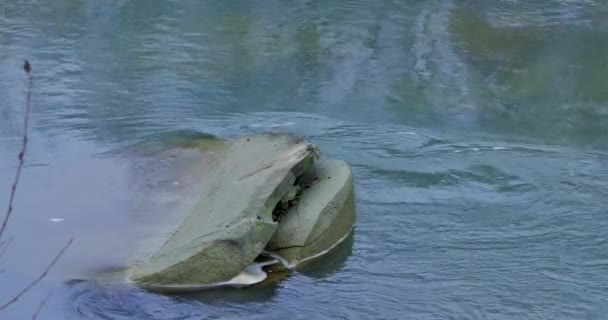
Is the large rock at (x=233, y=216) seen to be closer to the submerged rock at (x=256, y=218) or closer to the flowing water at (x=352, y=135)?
the submerged rock at (x=256, y=218)

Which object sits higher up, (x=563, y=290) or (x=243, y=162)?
(x=243, y=162)

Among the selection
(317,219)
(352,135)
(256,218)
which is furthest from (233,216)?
(352,135)

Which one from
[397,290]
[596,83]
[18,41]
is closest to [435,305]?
[397,290]

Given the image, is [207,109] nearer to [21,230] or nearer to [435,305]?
[21,230]

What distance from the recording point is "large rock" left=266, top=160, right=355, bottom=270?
6258 millimetres

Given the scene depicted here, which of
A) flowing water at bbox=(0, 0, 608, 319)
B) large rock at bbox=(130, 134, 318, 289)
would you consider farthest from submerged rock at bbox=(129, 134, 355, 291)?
flowing water at bbox=(0, 0, 608, 319)

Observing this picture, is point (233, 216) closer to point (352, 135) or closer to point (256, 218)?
point (256, 218)

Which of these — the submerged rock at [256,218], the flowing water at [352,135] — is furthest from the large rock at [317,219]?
the flowing water at [352,135]

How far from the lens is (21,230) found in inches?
256

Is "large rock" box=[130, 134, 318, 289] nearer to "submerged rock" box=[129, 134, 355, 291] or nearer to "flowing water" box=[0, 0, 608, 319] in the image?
"submerged rock" box=[129, 134, 355, 291]

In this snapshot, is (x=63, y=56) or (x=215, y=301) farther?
(x=63, y=56)

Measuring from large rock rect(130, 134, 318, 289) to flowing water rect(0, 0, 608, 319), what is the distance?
163 mm

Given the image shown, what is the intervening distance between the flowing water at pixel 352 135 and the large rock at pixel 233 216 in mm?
163

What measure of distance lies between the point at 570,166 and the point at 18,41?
5870mm
